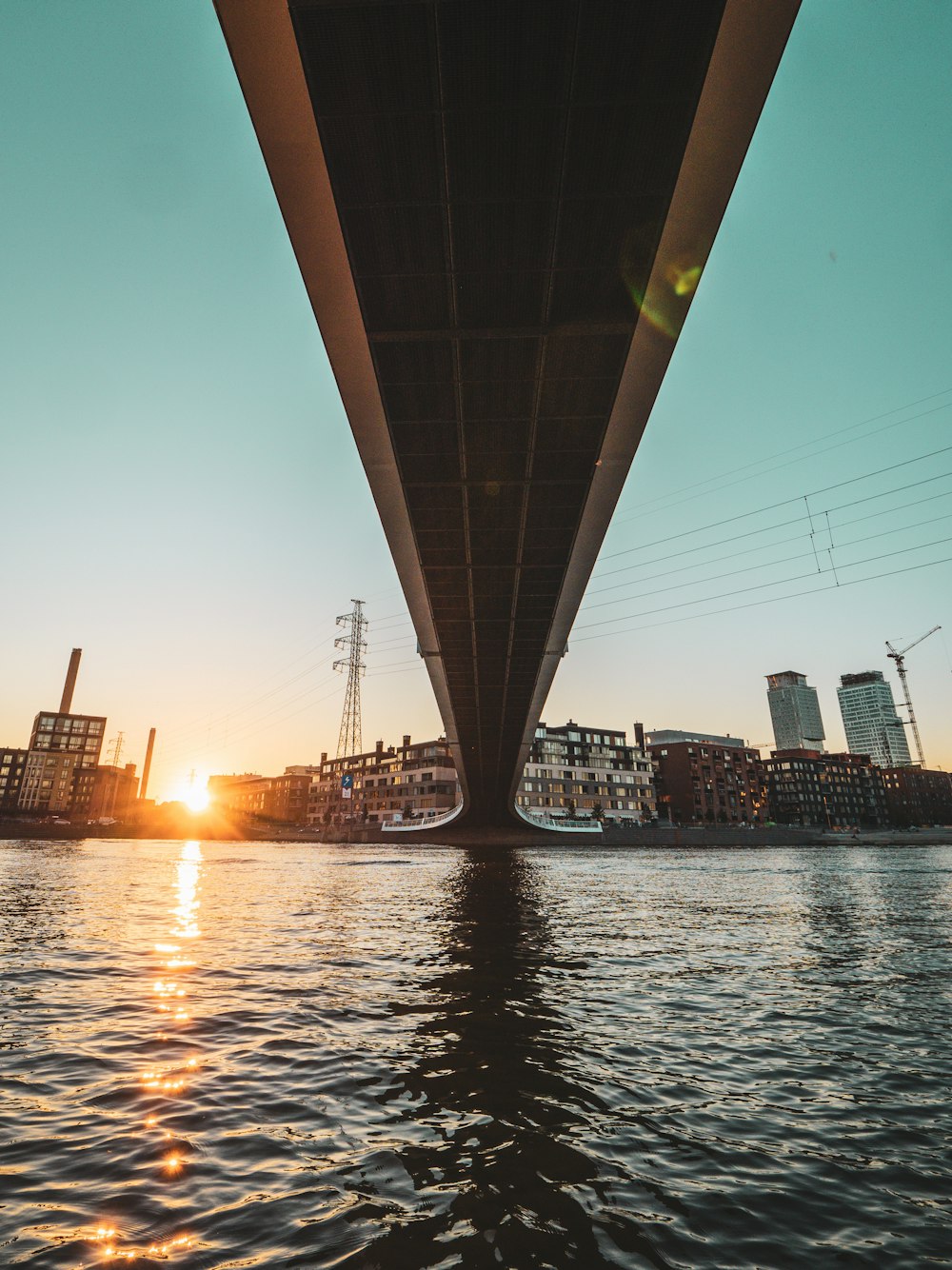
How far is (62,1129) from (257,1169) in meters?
1.44

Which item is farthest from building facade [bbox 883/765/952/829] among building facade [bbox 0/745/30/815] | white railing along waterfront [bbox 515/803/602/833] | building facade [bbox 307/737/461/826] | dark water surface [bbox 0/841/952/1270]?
building facade [bbox 0/745/30/815]

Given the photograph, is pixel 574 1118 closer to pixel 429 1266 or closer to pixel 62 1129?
pixel 429 1266

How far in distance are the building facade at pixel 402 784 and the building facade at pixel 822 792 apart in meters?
81.0

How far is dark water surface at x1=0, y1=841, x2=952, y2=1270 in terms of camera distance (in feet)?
10.4

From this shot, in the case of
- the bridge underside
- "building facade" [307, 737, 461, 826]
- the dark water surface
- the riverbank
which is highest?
"building facade" [307, 737, 461, 826]

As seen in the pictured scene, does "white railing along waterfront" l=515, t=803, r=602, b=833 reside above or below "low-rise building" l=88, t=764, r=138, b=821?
below

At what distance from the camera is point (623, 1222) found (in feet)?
10.7

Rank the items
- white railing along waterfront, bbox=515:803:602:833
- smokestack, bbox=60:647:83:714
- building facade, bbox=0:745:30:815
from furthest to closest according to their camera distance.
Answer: building facade, bbox=0:745:30:815 → smokestack, bbox=60:647:83:714 → white railing along waterfront, bbox=515:803:602:833

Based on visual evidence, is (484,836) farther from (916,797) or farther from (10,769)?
(916,797)

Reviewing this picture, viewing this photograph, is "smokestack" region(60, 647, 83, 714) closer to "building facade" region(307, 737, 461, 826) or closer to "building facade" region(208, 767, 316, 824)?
"building facade" region(208, 767, 316, 824)

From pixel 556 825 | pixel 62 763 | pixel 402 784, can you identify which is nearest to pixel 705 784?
pixel 402 784

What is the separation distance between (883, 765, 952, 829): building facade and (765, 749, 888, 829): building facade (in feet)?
15.0

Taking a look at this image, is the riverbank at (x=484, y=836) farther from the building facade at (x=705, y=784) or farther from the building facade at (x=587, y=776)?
the building facade at (x=705, y=784)

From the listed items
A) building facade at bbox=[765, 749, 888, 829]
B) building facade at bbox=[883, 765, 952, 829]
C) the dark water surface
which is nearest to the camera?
the dark water surface
